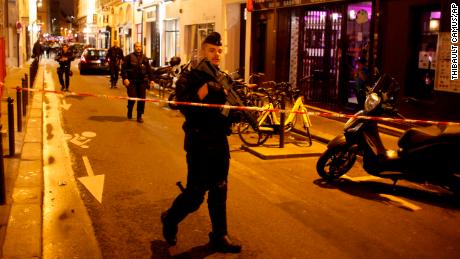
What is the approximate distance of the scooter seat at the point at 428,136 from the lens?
6.71m

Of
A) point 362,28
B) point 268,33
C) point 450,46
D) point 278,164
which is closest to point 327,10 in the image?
point 362,28

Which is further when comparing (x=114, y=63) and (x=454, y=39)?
(x=114, y=63)

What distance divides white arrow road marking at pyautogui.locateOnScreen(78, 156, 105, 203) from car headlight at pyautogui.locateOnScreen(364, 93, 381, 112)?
140 inches

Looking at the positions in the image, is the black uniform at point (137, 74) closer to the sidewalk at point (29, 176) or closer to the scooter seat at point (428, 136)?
the sidewalk at point (29, 176)

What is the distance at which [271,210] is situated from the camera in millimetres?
6418

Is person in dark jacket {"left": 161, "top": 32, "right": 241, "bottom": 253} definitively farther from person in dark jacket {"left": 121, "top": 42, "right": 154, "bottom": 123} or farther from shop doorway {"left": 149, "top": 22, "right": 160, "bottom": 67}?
shop doorway {"left": 149, "top": 22, "right": 160, "bottom": 67}

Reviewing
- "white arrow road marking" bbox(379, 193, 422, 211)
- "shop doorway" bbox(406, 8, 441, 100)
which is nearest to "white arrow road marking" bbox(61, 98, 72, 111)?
"shop doorway" bbox(406, 8, 441, 100)

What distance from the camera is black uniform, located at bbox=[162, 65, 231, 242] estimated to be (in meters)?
4.82

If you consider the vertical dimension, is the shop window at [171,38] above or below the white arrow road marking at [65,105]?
above

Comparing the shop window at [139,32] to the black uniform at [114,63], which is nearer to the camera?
the black uniform at [114,63]

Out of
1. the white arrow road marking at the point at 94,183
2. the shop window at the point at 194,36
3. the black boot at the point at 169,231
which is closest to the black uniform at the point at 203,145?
the black boot at the point at 169,231

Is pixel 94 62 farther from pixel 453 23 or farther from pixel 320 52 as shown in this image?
pixel 453 23

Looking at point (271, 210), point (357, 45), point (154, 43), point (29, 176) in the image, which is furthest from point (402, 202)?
point (154, 43)

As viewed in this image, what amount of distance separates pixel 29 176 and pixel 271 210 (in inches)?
134
